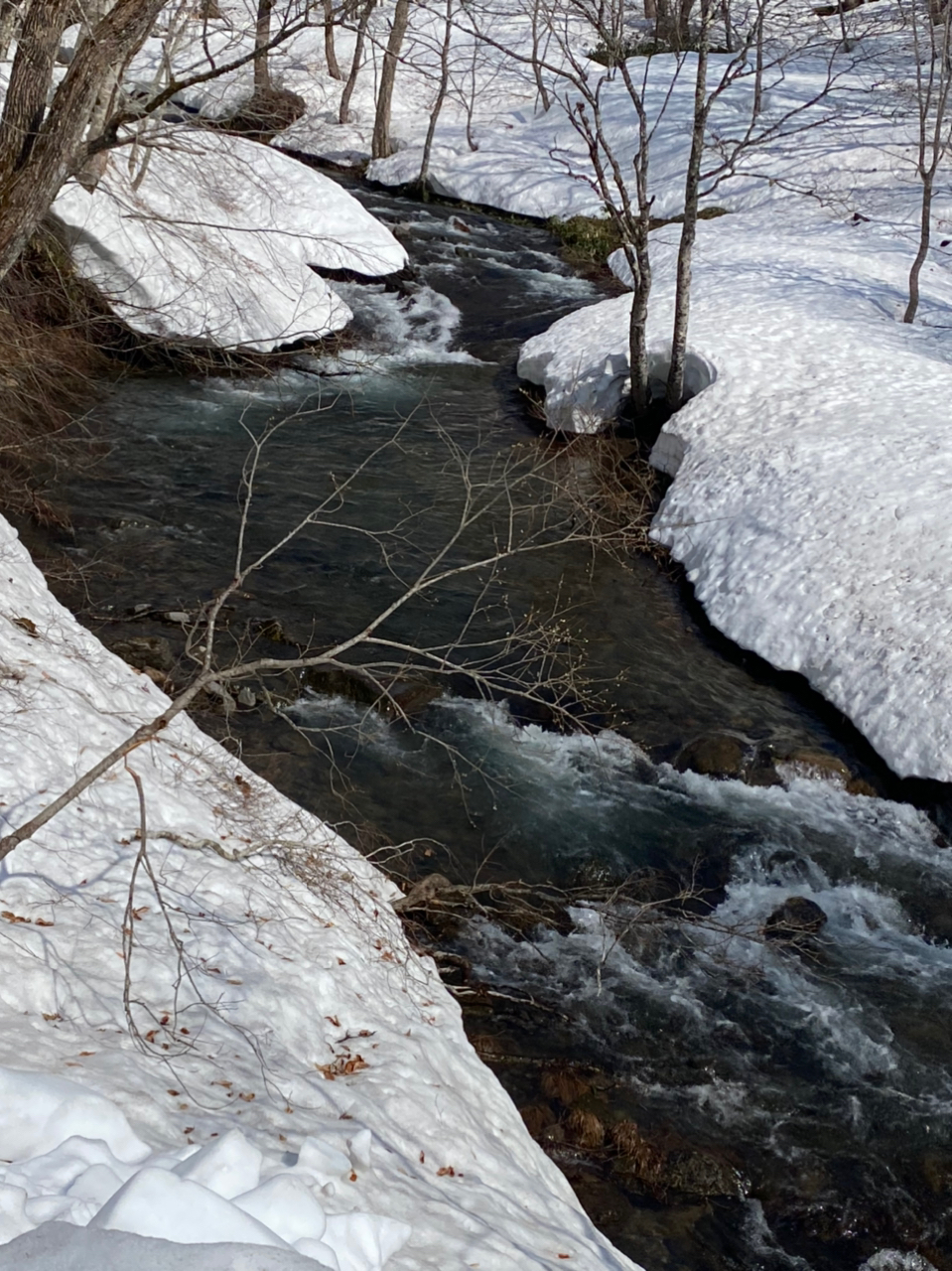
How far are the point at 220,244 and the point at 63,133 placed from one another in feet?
23.9

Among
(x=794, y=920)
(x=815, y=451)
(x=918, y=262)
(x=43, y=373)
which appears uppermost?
(x=918, y=262)

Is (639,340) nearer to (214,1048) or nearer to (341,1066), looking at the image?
(341,1066)

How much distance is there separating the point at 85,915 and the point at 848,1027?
12.7ft

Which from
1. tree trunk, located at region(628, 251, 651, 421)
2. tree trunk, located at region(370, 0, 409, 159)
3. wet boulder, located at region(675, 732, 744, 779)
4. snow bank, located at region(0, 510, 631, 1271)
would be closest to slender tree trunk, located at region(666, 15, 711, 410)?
tree trunk, located at region(628, 251, 651, 421)

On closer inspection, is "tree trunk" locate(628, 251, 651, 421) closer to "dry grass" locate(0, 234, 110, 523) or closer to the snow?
the snow

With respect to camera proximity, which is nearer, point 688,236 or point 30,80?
point 30,80

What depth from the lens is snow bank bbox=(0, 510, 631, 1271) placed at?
2.88 m

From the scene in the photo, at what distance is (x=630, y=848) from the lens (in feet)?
23.8

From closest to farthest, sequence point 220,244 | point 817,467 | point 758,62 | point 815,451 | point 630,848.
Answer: point 630,848
point 817,467
point 815,451
point 220,244
point 758,62

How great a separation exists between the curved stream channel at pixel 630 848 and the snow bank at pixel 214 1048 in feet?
2.44

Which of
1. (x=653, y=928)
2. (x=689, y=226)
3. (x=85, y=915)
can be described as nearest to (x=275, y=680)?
(x=653, y=928)

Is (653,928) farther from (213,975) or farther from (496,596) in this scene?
(496,596)

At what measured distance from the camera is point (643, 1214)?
492 cm

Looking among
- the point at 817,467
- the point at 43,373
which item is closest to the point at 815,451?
the point at 817,467
